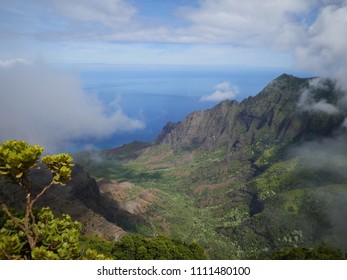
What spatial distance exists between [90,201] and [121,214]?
21.6 metres

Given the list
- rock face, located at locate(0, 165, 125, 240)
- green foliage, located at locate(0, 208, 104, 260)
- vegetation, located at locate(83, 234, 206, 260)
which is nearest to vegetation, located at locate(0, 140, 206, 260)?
green foliage, located at locate(0, 208, 104, 260)

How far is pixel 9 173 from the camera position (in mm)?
18672

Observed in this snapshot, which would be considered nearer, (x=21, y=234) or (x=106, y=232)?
(x=21, y=234)

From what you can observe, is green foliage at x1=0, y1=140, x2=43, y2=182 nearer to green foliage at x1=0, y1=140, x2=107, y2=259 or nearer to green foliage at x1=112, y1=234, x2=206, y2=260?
→ green foliage at x1=0, y1=140, x2=107, y2=259

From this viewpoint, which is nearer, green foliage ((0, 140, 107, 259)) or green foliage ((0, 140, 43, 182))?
green foliage ((0, 140, 43, 182))

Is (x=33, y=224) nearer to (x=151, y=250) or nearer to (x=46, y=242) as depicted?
(x=46, y=242)

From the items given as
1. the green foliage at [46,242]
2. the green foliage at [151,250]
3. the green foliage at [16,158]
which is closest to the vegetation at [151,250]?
the green foliage at [151,250]

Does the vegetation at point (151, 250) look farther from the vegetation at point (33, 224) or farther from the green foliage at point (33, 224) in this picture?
the green foliage at point (33, 224)

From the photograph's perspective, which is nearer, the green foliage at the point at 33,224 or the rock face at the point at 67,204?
the green foliage at the point at 33,224

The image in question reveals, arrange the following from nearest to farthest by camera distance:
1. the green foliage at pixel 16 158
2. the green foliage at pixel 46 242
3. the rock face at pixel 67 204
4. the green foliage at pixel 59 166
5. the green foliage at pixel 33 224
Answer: the green foliage at pixel 16 158
the green foliage at pixel 33 224
the green foliage at pixel 46 242
the green foliage at pixel 59 166
the rock face at pixel 67 204

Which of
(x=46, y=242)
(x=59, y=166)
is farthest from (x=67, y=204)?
(x=59, y=166)

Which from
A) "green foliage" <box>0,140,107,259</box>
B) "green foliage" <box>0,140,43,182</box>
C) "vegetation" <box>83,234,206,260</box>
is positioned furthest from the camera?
"vegetation" <box>83,234,206,260</box>
